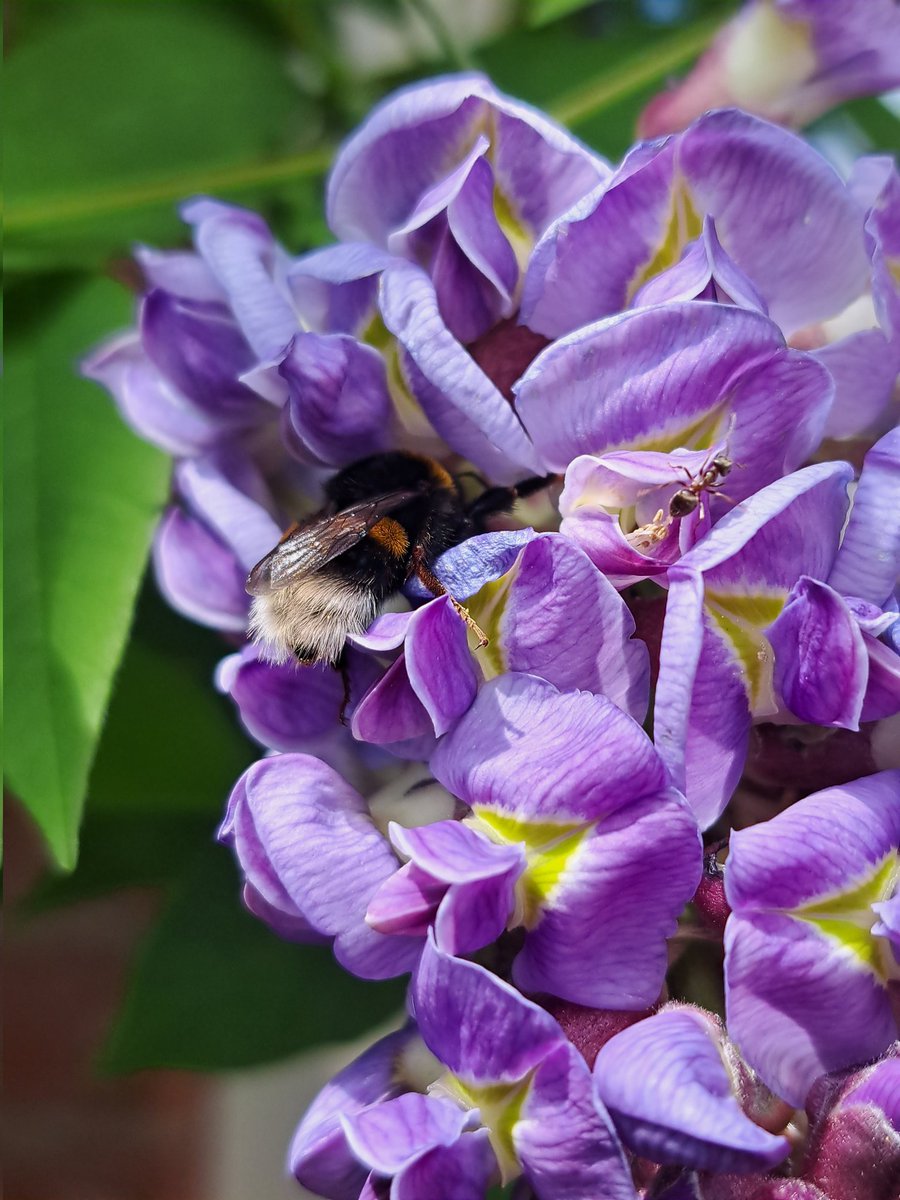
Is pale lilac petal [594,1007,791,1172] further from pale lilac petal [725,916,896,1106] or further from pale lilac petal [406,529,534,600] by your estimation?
pale lilac petal [406,529,534,600]

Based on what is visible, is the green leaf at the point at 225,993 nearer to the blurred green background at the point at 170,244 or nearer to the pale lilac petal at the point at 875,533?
the blurred green background at the point at 170,244

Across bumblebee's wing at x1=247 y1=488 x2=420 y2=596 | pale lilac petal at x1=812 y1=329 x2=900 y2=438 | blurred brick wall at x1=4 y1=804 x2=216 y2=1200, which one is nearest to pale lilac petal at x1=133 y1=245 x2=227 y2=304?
bumblebee's wing at x1=247 y1=488 x2=420 y2=596

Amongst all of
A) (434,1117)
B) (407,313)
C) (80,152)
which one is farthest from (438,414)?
(80,152)

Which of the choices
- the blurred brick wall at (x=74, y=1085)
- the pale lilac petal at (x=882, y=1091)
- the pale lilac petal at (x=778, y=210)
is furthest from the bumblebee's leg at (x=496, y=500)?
the blurred brick wall at (x=74, y=1085)

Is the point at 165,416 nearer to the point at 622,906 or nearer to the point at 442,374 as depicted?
the point at 442,374

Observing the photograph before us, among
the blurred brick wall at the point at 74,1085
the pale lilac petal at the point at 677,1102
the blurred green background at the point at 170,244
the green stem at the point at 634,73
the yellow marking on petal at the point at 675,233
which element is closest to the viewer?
the pale lilac petal at the point at 677,1102

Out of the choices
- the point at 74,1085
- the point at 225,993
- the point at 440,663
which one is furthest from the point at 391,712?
the point at 74,1085
